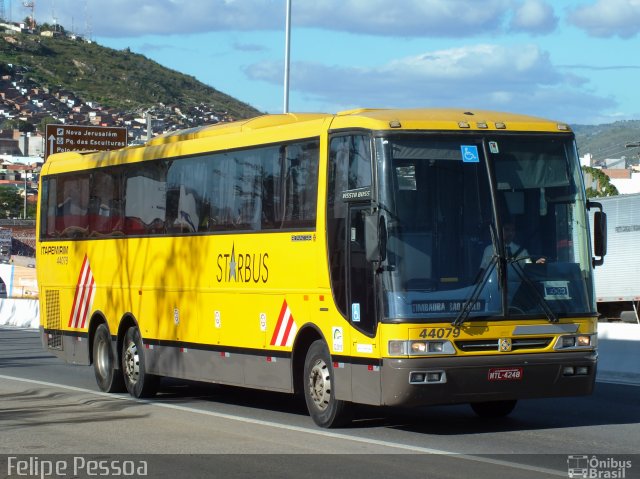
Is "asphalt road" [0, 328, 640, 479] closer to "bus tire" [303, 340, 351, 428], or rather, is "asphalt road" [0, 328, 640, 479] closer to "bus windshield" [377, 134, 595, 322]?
"bus tire" [303, 340, 351, 428]

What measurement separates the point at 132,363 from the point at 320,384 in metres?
5.43

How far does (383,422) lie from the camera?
14.2 m

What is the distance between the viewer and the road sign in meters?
51.2

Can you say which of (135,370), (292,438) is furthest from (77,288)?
(292,438)

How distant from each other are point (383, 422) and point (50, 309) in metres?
9.17

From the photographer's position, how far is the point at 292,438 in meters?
12.8

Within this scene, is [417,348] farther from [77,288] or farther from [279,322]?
[77,288]

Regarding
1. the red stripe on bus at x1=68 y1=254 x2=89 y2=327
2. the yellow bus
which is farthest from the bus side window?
the yellow bus

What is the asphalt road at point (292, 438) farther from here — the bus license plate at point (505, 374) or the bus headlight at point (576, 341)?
the bus headlight at point (576, 341)

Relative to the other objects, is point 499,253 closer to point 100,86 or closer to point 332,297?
point 332,297

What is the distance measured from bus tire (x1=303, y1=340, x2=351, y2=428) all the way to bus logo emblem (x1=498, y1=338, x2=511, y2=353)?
5.77 feet

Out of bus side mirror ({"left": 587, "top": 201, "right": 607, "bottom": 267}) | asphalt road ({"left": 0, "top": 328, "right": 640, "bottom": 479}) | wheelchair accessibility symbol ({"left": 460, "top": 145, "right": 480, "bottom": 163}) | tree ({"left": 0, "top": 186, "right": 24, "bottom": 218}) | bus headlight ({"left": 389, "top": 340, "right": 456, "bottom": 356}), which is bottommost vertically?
asphalt road ({"left": 0, "top": 328, "right": 640, "bottom": 479})

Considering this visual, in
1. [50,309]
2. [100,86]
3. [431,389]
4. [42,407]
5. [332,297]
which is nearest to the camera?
[431,389]

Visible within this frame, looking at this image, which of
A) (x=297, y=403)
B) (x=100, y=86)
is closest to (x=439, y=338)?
(x=297, y=403)
